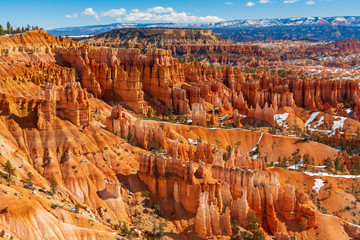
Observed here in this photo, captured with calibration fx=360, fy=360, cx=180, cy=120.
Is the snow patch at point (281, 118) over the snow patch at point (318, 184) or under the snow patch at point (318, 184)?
over

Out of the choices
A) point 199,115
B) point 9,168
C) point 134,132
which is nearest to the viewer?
point 9,168

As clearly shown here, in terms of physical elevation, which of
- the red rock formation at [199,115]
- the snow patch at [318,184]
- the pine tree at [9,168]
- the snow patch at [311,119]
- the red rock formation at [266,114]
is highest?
the pine tree at [9,168]

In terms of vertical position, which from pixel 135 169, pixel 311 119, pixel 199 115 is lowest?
pixel 311 119

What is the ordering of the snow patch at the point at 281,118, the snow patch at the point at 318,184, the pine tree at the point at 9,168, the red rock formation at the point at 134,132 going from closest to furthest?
the pine tree at the point at 9,168
the snow patch at the point at 318,184
the red rock formation at the point at 134,132
the snow patch at the point at 281,118

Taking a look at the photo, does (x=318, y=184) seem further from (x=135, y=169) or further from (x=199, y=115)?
(x=199, y=115)

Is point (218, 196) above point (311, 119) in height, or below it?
above

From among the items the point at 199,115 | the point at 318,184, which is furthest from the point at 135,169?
the point at 199,115

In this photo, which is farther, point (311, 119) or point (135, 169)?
point (311, 119)

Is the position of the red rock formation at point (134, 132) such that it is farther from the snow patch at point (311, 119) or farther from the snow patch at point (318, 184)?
the snow patch at point (311, 119)

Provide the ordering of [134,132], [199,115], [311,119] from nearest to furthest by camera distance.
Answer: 1. [134,132]
2. [199,115]
3. [311,119]

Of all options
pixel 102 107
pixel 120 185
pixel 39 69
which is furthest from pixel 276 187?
pixel 39 69

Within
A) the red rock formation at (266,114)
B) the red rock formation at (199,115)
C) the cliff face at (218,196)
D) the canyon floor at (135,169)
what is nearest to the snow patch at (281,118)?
the red rock formation at (266,114)

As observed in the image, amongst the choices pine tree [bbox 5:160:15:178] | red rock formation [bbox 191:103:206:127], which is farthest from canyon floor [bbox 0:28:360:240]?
red rock formation [bbox 191:103:206:127]
